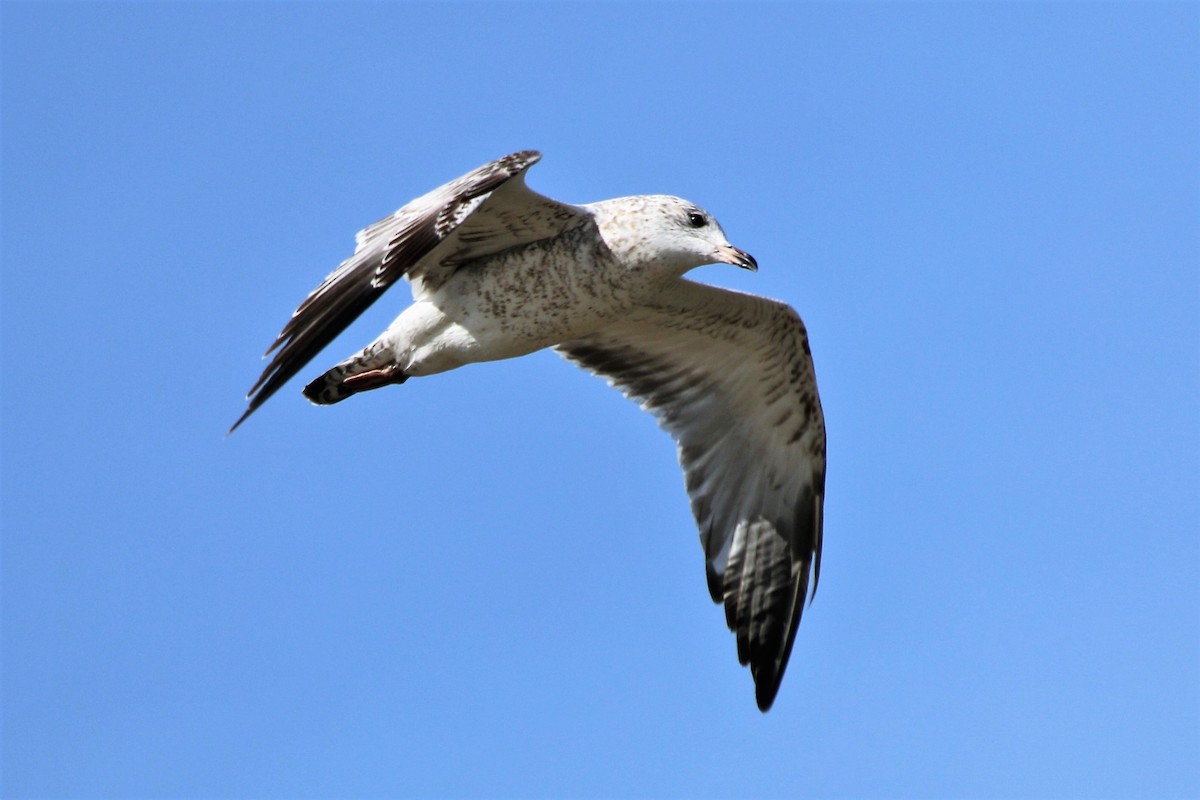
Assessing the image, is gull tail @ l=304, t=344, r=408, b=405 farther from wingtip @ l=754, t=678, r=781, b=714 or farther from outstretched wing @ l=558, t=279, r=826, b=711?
wingtip @ l=754, t=678, r=781, b=714

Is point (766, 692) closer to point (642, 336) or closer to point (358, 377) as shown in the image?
point (642, 336)

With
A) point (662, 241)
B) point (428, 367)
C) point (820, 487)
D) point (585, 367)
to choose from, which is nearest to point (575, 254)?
point (662, 241)

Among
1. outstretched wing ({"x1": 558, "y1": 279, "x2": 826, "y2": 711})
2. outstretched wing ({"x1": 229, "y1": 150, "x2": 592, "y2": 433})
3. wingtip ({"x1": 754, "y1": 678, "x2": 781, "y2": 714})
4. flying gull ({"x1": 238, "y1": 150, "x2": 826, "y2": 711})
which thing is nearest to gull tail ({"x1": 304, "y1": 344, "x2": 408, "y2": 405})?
flying gull ({"x1": 238, "y1": 150, "x2": 826, "y2": 711})

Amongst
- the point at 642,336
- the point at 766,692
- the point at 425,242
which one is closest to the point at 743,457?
the point at 642,336

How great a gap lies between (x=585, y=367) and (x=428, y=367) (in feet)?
5.63

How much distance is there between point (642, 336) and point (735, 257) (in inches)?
81.7

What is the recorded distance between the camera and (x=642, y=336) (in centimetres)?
1172

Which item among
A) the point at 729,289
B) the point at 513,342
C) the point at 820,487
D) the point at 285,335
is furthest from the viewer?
the point at 820,487

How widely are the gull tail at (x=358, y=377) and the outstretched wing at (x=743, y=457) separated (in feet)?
5.31

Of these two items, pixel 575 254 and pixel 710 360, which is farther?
pixel 710 360

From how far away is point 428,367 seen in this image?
10.5 meters

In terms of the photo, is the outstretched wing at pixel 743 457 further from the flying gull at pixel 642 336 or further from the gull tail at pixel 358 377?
the gull tail at pixel 358 377

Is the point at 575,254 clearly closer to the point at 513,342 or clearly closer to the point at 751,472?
the point at 513,342

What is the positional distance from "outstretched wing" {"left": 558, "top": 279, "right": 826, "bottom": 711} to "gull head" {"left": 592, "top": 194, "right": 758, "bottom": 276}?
1.62 m
